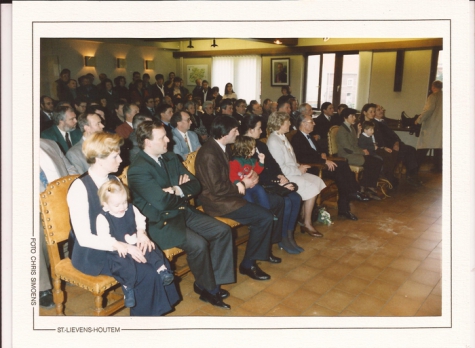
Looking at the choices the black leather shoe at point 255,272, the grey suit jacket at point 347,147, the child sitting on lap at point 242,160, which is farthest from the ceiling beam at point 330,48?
the black leather shoe at point 255,272

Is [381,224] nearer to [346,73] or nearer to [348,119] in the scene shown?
[348,119]

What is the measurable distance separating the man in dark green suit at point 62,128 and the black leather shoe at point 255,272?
1.95 meters

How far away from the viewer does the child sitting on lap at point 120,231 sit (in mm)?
2148

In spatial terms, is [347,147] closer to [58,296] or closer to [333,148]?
[333,148]

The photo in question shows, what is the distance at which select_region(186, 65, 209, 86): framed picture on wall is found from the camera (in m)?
12.9

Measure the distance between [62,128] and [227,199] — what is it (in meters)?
1.69

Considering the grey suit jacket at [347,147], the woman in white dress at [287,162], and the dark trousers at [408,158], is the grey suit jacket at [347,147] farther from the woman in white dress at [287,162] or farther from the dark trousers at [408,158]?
the dark trousers at [408,158]

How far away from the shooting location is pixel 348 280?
3117 mm

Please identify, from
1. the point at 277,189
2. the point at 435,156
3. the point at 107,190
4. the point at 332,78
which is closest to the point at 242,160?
the point at 277,189

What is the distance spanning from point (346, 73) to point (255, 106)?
4.19 m

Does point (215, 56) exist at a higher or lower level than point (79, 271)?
higher

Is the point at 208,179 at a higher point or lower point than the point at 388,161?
lower

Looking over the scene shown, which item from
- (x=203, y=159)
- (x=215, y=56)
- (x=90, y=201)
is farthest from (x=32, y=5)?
(x=215, y=56)

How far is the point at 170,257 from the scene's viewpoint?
8.71 feet
